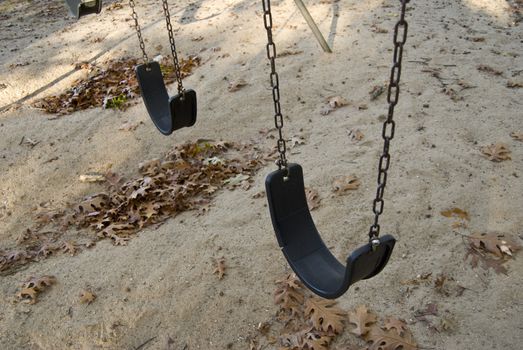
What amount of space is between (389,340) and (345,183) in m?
1.54

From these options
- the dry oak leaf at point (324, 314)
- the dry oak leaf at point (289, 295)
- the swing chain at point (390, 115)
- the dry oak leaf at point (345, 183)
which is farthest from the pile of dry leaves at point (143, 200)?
the swing chain at point (390, 115)

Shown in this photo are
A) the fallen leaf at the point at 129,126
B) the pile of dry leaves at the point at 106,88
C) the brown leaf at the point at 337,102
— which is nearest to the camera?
the brown leaf at the point at 337,102

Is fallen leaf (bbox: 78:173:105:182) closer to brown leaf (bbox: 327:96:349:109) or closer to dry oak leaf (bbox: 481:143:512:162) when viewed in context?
brown leaf (bbox: 327:96:349:109)

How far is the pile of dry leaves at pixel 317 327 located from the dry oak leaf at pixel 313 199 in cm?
88

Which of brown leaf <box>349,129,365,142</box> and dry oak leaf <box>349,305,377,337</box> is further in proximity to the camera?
brown leaf <box>349,129,365,142</box>

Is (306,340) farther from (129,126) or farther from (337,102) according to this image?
(129,126)

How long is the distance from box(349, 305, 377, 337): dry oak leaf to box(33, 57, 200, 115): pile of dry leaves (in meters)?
4.49

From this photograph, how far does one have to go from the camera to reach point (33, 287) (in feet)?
11.6

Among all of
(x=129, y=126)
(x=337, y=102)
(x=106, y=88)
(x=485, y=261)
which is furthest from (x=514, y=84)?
(x=106, y=88)

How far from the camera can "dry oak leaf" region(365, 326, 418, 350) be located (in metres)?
2.73

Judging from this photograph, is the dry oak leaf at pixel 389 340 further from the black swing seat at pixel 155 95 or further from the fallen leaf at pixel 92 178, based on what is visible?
the fallen leaf at pixel 92 178

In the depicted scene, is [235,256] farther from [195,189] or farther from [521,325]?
[521,325]

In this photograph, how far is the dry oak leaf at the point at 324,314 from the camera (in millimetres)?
2900

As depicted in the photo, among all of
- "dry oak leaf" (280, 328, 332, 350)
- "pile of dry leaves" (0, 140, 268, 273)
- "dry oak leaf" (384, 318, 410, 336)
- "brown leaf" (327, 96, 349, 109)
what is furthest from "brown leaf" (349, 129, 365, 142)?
"dry oak leaf" (280, 328, 332, 350)
